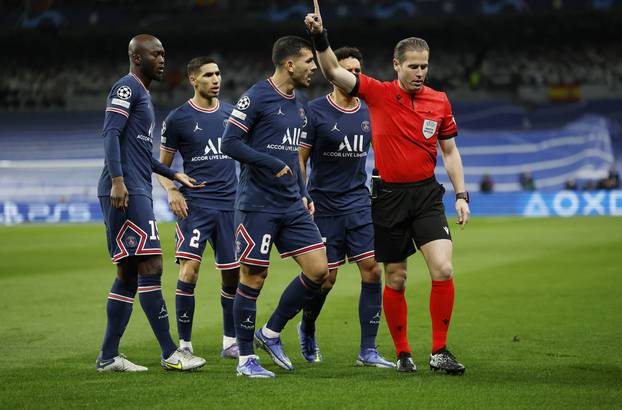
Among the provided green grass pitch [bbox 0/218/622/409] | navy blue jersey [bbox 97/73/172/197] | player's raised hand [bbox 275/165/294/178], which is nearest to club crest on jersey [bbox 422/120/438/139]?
player's raised hand [bbox 275/165/294/178]

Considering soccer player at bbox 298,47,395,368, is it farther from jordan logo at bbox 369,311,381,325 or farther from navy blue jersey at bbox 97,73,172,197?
navy blue jersey at bbox 97,73,172,197

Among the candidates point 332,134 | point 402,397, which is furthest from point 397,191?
point 402,397

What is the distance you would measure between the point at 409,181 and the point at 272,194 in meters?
1.02

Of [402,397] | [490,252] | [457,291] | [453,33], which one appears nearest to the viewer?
[402,397]

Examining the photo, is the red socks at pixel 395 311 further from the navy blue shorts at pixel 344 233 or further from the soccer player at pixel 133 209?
the soccer player at pixel 133 209

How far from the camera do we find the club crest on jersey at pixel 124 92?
715 centimetres

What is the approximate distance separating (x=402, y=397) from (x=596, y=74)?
149ft

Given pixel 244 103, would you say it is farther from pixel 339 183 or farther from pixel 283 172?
pixel 339 183

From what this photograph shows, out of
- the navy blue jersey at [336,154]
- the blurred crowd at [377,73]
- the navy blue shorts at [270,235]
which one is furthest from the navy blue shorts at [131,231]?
the blurred crowd at [377,73]

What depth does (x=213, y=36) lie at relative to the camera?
166 ft

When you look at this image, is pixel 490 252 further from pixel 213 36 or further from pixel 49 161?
pixel 213 36

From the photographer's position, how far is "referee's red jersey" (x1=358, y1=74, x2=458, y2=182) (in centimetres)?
718

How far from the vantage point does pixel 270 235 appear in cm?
723

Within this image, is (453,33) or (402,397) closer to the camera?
(402,397)
